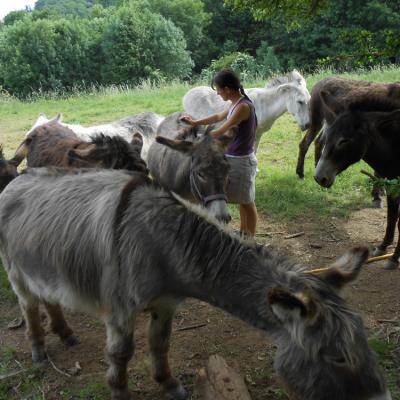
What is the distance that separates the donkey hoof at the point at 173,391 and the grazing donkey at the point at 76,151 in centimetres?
190

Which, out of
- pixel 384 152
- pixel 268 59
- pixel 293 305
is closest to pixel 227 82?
pixel 384 152

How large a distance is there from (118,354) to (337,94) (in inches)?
187

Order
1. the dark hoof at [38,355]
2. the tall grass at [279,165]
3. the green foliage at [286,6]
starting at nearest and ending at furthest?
Result: the dark hoof at [38,355] < the green foliage at [286,6] < the tall grass at [279,165]

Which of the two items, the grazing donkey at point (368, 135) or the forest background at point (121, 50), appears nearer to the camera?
the grazing donkey at point (368, 135)

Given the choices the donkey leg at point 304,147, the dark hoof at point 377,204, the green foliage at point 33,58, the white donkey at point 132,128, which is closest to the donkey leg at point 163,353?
the white donkey at point 132,128

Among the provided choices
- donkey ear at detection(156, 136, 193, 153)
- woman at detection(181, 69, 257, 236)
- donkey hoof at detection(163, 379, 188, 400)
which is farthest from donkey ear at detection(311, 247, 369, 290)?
donkey ear at detection(156, 136, 193, 153)

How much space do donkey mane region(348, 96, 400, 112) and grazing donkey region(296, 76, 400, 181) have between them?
41 millimetres

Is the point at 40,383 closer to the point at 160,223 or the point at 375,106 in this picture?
the point at 160,223

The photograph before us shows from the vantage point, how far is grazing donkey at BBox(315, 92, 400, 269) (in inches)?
173

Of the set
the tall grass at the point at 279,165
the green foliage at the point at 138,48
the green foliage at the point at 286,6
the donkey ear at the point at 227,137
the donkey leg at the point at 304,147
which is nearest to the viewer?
the green foliage at the point at 286,6

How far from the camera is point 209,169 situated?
13.4ft

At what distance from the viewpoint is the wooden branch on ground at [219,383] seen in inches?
107

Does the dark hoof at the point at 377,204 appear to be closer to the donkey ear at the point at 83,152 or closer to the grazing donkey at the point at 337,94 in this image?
the grazing donkey at the point at 337,94

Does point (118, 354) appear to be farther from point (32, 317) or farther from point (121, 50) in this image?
point (121, 50)
